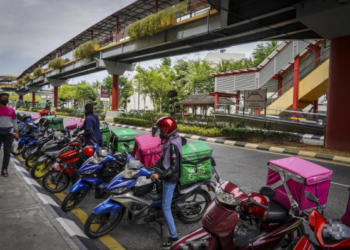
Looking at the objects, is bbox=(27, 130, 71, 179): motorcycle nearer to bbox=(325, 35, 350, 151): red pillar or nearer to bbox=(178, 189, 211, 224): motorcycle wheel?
bbox=(178, 189, 211, 224): motorcycle wheel

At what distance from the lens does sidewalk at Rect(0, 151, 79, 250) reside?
273 cm

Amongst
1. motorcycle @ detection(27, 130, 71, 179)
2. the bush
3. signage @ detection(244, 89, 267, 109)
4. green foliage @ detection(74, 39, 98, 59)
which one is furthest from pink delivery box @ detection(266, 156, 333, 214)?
green foliage @ detection(74, 39, 98, 59)

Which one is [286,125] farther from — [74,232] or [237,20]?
[74,232]

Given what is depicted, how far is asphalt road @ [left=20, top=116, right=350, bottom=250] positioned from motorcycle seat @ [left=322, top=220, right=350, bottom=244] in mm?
1999

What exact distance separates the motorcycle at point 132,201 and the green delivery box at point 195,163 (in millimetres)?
215

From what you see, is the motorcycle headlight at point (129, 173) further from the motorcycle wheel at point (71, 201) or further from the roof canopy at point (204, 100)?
the roof canopy at point (204, 100)

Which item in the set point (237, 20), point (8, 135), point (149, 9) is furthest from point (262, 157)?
point (149, 9)

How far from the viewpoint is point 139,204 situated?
326cm

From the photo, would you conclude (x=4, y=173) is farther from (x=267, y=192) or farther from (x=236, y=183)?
(x=267, y=192)

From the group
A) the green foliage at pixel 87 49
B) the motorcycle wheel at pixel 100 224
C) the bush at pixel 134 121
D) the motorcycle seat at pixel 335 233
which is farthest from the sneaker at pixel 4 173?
the green foliage at pixel 87 49

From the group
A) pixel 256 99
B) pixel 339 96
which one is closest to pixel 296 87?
pixel 256 99

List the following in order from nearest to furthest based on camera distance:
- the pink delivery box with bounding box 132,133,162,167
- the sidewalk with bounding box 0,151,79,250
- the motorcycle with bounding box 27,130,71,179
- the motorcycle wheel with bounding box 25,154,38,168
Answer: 1. the sidewalk with bounding box 0,151,79,250
2. the pink delivery box with bounding box 132,133,162,167
3. the motorcycle with bounding box 27,130,71,179
4. the motorcycle wheel with bounding box 25,154,38,168

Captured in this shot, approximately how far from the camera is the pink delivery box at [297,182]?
2.57m

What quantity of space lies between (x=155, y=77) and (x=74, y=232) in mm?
24912
